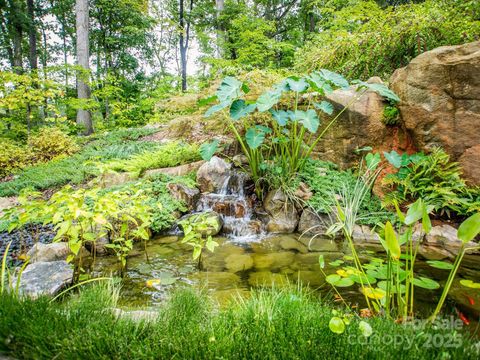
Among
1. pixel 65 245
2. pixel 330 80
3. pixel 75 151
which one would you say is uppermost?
pixel 330 80

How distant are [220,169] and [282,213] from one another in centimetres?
144

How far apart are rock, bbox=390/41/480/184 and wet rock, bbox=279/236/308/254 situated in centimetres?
270

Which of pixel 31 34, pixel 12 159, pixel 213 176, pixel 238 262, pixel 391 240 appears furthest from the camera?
pixel 31 34

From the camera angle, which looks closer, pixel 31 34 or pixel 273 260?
pixel 273 260

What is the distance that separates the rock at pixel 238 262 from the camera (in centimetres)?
286

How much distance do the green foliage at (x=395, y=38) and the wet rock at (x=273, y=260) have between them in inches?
183

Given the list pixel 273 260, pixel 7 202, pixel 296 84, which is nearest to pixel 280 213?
pixel 273 260

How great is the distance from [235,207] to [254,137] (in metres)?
1.21

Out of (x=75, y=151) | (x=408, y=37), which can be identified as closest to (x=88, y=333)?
(x=408, y=37)

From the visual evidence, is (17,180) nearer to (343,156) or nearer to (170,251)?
(170,251)

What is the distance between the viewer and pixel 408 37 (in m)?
5.42

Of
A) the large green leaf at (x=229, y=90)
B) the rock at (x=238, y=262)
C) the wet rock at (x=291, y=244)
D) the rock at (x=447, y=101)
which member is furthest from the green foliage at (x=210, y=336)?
the rock at (x=447, y=101)

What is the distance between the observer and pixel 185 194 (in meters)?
4.39

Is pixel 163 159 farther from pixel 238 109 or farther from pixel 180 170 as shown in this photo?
pixel 238 109
